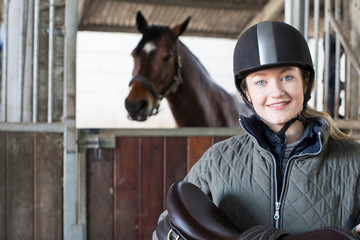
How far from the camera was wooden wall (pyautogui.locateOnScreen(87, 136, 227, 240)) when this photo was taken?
2.05 meters

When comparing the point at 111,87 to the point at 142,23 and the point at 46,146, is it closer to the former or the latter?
the point at 142,23

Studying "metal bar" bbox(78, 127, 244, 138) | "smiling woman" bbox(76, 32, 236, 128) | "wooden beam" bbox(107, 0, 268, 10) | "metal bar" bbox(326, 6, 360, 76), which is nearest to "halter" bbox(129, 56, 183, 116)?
"metal bar" bbox(78, 127, 244, 138)

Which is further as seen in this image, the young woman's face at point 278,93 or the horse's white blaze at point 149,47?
the horse's white blaze at point 149,47

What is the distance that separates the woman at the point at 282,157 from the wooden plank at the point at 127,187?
1.04 metres

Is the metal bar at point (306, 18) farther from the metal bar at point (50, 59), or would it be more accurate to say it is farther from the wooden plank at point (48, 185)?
the wooden plank at point (48, 185)

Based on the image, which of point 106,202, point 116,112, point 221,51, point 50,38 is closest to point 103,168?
point 106,202

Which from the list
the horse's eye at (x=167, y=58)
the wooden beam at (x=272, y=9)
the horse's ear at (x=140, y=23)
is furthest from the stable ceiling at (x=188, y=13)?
the horse's eye at (x=167, y=58)

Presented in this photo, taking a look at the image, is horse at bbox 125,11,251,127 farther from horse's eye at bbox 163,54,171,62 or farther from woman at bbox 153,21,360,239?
woman at bbox 153,21,360,239

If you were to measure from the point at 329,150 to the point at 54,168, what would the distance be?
1471mm

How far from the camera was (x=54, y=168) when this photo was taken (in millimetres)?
1996

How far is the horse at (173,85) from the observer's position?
267 cm

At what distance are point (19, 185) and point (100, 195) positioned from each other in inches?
16.7

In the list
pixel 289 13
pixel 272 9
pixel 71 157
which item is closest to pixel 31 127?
pixel 71 157

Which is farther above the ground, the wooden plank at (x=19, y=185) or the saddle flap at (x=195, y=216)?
the saddle flap at (x=195, y=216)
